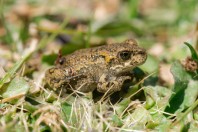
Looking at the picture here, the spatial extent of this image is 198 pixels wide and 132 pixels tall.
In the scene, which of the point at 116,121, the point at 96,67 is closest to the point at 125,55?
the point at 96,67

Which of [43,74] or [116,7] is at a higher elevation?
[116,7]

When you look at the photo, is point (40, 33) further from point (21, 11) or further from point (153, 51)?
point (153, 51)

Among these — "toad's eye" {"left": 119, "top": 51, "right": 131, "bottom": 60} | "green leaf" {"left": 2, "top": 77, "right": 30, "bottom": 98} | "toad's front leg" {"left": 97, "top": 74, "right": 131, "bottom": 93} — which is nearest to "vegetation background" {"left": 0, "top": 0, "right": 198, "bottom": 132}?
"green leaf" {"left": 2, "top": 77, "right": 30, "bottom": 98}

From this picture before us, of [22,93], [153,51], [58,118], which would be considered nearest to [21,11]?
[153,51]

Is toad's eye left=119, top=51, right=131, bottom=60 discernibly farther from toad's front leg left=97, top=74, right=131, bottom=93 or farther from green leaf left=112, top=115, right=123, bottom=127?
green leaf left=112, top=115, right=123, bottom=127

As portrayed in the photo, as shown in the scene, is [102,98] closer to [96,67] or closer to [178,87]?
[96,67]

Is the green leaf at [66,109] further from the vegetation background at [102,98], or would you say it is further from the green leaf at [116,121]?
the green leaf at [116,121]

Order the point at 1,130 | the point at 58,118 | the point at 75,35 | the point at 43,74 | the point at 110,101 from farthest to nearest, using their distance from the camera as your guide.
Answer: the point at 75,35, the point at 43,74, the point at 110,101, the point at 58,118, the point at 1,130

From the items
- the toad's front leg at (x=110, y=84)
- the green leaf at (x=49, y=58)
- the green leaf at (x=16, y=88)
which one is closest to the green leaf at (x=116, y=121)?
the toad's front leg at (x=110, y=84)
